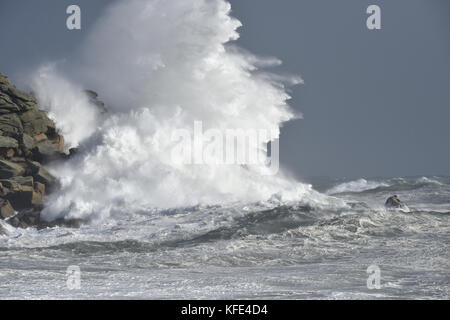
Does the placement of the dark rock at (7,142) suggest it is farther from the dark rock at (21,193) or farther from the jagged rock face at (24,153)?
the dark rock at (21,193)

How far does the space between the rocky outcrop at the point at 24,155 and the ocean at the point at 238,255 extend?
1091 mm

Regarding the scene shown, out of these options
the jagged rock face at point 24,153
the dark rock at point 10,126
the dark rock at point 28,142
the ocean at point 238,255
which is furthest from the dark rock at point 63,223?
the dark rock at point 10,126

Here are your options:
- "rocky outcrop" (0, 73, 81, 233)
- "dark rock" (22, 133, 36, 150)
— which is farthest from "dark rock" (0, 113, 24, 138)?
"dark rock" (22, 133, 36, 150)

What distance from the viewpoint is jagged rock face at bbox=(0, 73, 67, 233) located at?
57.6 ft

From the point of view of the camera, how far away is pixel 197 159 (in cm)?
2323

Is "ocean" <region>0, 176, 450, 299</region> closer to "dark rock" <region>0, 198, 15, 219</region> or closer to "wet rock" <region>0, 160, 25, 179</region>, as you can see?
"dark rock" <region>0, 198, 15, 219</region>

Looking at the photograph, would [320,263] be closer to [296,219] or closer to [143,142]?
[296,219]

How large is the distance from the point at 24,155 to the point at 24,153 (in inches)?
2.6

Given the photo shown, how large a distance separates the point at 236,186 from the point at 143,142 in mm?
4057

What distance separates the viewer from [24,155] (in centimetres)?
1881
